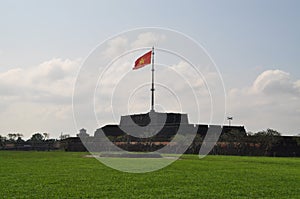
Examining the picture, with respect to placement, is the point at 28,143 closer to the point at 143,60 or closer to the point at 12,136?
the point at 12,136

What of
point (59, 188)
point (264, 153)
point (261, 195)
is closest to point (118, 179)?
point (59, 188)

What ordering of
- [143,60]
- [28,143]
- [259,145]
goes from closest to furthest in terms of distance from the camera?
[143,60] < [259,145] < [28,143]

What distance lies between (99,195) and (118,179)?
15.8ft

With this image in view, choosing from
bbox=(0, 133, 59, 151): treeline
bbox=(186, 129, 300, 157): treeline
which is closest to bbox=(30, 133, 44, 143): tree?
bbox=(0, 133, 59, 151): treeline

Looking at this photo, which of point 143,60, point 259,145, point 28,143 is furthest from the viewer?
point 28,143

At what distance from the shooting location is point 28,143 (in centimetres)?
9000

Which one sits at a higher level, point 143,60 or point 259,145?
point 143,60

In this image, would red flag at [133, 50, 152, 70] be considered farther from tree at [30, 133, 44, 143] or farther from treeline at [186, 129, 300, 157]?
tree at [30, 133, 44, 143]

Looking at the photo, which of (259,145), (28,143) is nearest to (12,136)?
(28,143)

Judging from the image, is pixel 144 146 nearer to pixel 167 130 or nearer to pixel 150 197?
pixel 167 130

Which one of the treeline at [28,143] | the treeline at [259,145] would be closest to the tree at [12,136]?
the treeline at [28,143]

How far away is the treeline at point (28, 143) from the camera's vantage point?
7984cm

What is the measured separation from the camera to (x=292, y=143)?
54.3 m

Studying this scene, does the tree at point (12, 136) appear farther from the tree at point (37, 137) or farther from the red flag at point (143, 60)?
the red flag at point (143, 60)
